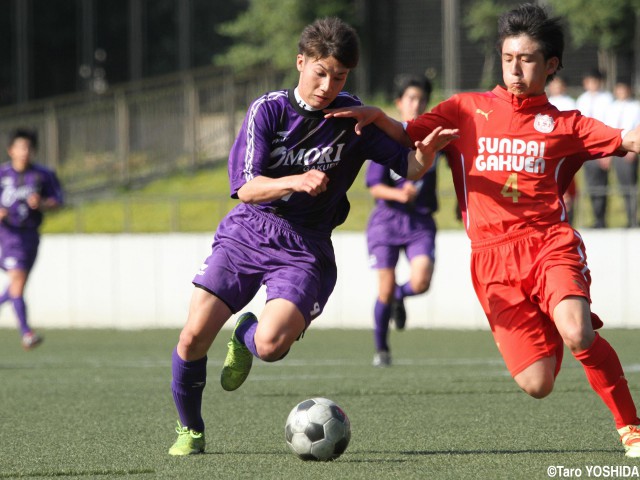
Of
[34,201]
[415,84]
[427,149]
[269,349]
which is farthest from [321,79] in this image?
[34,201]

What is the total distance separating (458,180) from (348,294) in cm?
856

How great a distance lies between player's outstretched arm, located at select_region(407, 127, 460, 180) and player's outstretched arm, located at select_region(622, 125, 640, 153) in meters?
0.75

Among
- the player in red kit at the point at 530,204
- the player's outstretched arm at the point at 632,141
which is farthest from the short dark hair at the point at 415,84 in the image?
the player's outstretched arm at the point at 632,141

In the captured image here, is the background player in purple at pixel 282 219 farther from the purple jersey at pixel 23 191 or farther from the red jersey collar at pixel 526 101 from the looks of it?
the purple jersey at pixel 23 191

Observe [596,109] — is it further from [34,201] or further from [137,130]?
[137,130]

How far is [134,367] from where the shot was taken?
10.3m

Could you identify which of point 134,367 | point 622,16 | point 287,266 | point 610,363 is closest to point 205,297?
point 287,266

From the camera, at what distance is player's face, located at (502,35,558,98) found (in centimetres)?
552

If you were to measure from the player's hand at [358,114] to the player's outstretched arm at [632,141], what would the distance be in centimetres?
114

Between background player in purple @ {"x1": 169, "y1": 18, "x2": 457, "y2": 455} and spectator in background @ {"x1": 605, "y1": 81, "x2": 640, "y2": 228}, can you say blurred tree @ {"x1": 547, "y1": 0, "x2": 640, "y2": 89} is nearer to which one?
spectator in background @ {"x1": 605, "y1": 81, "x2": 640, "y2": 228}

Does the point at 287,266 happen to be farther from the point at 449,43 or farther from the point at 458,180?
the point at 449,43

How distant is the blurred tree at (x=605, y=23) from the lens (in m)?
19.6

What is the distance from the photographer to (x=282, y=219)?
5789 millimetres

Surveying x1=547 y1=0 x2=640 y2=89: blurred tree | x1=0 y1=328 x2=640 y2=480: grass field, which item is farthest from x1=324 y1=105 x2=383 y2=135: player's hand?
x1=547 y1=0 x2=640 y2=89: blurred tree
